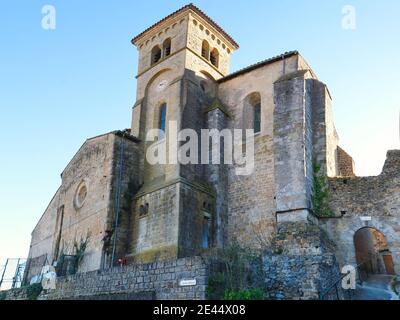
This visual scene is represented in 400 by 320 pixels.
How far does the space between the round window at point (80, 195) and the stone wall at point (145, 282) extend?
7.84 meters

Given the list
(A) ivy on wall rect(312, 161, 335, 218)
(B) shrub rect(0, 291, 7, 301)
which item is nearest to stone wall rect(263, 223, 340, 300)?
(A) ivy on wall rect(312, 161, 335, 218)

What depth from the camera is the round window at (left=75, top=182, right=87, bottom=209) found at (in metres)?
22.2

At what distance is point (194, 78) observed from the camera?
21.0m

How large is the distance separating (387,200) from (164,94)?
444 inches

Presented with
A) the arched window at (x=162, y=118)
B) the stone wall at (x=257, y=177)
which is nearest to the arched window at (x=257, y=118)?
the stone wall at (x=257, y=177)

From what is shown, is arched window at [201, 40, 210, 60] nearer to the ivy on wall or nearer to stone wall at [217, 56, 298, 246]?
stone wall at [217, 56, 298, 246]

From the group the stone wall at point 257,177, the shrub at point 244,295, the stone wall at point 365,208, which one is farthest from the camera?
the stone wall at point 257,177

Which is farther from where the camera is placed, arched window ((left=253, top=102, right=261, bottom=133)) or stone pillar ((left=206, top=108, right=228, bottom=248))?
arched window ((left=253, top=102, right=261, bottom=133))

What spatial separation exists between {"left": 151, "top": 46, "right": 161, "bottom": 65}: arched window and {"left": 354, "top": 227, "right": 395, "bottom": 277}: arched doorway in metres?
13.3

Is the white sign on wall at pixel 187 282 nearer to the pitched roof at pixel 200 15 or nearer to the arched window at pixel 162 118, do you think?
the arched window at pixel 162 118

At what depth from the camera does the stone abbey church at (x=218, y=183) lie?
1619 centimetres
